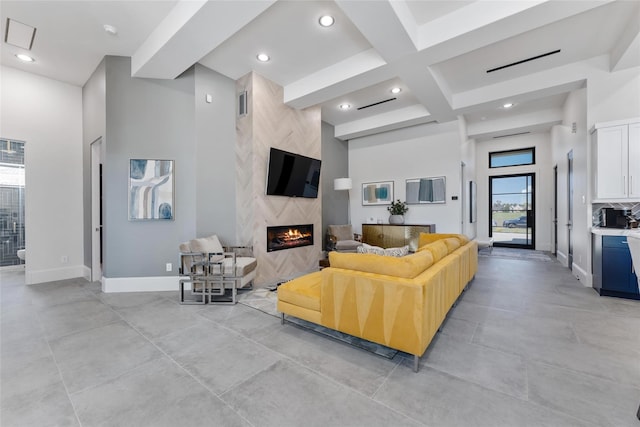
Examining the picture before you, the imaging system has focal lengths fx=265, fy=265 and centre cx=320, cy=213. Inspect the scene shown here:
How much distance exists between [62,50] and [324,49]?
3.81 metres

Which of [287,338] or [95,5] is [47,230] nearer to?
[95,5]

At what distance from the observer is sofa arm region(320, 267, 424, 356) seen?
1.93m

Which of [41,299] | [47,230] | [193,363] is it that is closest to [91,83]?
[47,230]

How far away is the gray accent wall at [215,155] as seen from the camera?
13.8 ft

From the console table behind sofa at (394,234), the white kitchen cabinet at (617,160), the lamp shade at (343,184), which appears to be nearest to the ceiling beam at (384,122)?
the lamp shade at (343,184)

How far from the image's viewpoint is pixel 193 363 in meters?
2.11

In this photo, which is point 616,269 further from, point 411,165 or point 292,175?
point 292,175

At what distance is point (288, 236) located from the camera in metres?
5.03

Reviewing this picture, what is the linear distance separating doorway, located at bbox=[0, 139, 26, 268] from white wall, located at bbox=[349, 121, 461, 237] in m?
7.48

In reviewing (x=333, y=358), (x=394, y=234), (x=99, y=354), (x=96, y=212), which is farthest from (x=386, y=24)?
(x=96, y=212)

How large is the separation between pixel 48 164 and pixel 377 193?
6791mm

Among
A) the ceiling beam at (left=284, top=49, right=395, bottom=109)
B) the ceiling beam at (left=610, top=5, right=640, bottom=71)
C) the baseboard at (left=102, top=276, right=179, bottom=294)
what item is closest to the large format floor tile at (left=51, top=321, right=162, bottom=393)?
the baseboard at (left=102, top=276, right=179, bottom=294)

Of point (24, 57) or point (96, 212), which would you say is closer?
point (24, 57)

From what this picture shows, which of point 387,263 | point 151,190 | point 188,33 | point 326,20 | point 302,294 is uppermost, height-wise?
point 326,20
